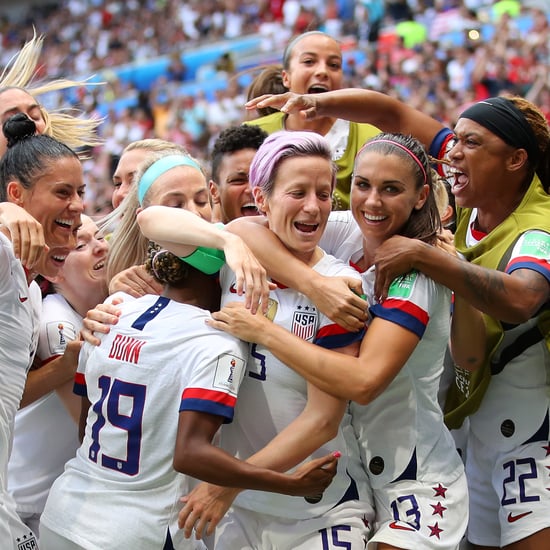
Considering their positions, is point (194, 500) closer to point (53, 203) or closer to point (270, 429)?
point (270, 429)

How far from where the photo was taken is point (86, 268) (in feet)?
14.4

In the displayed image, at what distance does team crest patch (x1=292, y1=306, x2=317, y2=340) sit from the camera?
3.33 meters

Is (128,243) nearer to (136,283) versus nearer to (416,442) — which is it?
(136,283)

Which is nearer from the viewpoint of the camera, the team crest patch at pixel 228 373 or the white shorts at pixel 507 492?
the team crest patch at pixel 228 373

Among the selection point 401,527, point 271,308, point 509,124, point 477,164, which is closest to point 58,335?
point 271,308

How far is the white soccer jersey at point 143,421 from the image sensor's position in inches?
122

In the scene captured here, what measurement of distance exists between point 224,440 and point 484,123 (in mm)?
1831

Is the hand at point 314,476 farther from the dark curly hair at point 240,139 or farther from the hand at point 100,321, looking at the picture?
the dark curly hair at point 240,139

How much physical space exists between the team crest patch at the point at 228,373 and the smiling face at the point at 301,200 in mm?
538

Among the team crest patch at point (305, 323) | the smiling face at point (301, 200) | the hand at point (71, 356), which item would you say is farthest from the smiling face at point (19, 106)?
the team crest patch at point (305, 323)

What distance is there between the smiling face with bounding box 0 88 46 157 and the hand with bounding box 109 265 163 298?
1467 mm

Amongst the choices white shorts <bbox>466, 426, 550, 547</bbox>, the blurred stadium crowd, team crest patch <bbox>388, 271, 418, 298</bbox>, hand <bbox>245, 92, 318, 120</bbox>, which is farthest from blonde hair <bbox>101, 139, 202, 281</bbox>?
the blurred stadium crowd

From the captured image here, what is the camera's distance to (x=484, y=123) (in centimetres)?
406

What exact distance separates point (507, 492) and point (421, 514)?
72 cm
